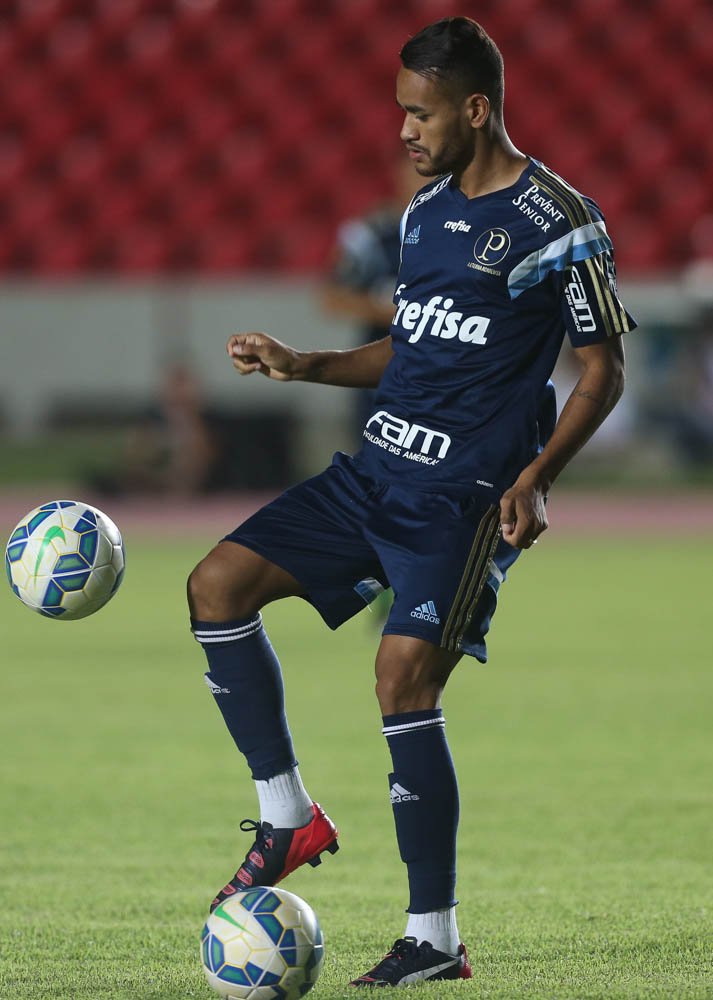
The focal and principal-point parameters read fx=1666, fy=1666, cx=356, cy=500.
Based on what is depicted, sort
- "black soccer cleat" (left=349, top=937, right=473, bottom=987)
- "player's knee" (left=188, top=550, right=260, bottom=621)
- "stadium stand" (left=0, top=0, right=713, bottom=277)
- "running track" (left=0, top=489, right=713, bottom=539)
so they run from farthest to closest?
1. "stadium stand" (left=0, top=0, right=713, bottom=277)
2. "running track" (left=0, top=489, right=713, bottom=539)
3. "player's knee" (left=188, top=550, right=260, bottom=621)
4. "black soccer cleat" (left=349, top=937, right=473, bottom=987)

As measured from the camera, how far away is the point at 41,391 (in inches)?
648

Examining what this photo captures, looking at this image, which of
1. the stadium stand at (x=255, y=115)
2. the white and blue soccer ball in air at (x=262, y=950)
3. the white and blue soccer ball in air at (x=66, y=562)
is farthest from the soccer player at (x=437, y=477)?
the stadium stand at (x=255, y=115)

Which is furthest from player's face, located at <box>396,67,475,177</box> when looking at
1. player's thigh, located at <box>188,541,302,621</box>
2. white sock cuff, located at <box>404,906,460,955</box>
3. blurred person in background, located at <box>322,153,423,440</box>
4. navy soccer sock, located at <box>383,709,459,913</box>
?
blurred person in background, located at <box>322,153,423,440</box>

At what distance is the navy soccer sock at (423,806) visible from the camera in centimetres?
323

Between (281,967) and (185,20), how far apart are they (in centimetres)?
1388

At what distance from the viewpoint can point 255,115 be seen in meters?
15.8

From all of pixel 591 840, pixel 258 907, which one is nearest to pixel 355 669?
pixel 591 840

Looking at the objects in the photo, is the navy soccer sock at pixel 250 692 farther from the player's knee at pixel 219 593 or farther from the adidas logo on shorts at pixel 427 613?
the adidas logo on shorts at pixel 427 613

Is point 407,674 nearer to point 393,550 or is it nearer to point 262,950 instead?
point 393,550

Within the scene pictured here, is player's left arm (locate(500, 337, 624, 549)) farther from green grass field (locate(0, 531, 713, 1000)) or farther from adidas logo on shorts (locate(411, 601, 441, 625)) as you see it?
green grass field (locate(0, 531, 713, 1000))

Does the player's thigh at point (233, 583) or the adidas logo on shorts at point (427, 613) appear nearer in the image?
the adidas logo on shorts at point (427, 613)

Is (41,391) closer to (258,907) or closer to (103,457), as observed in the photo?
(103,457)

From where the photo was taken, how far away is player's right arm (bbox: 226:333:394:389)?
145 inches

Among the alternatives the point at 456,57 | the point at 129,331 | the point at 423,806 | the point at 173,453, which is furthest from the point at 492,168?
the point at 129,331
